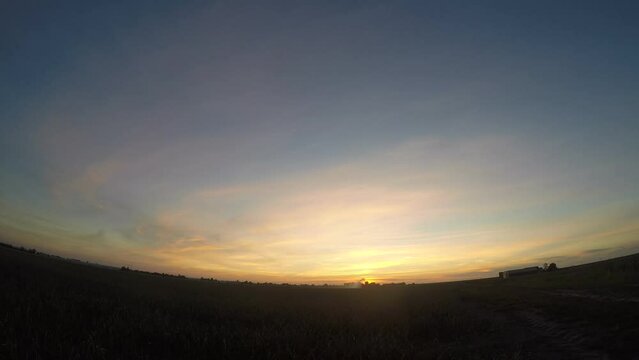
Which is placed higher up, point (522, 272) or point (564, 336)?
point (564, 336)

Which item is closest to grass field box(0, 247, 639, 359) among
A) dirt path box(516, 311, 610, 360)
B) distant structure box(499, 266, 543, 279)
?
dirt path box(516, 311, 610, 360)

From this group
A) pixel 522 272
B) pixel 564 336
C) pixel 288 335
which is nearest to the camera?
pixel 288 335

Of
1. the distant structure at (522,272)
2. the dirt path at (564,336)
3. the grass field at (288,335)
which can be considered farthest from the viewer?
the distant structure at (522,272)

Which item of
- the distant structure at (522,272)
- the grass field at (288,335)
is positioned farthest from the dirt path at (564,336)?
the distant structure at (522,272)

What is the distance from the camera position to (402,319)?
18.5 metres

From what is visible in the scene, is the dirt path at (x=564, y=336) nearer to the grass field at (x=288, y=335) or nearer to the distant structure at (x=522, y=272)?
the grass field at (x=288, y=335)

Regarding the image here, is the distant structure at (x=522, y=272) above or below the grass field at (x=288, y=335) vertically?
below

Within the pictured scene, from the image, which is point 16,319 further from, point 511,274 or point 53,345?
point 511,274

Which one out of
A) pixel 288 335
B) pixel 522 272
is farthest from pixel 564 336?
pixel 522 272

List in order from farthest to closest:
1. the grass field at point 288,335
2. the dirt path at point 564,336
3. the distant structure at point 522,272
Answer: the distant structure at point 522,272 < the dirt path at point 564,336 < the grass field at point 288,335

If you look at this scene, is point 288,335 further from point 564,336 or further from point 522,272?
point 522,272

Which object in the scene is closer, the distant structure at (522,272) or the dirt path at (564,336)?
the dirt path at (564,336)

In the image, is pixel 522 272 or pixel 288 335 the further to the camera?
pixel 522 272

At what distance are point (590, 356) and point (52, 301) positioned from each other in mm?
16338
